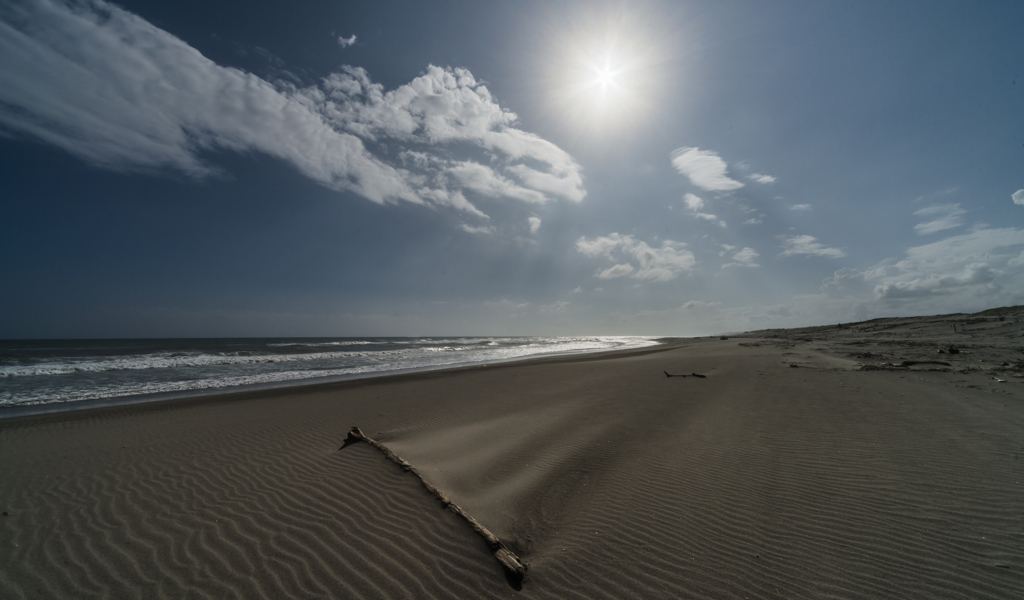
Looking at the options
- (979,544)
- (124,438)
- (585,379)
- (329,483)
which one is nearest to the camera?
(979,544)

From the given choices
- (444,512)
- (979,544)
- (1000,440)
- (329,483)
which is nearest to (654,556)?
(444,512)

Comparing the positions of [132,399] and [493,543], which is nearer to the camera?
[493,543]

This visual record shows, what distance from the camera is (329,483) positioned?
18.0 ft

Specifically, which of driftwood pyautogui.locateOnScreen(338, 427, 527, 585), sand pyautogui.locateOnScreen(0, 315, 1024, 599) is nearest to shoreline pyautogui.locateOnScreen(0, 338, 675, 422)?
sand pyautogui.locateOnScreen(0, 315, 1024, 599)

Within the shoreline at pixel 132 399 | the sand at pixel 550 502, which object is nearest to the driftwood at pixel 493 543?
the sand at pixel 550 502

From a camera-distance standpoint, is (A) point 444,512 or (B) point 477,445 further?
(B) point 477,445

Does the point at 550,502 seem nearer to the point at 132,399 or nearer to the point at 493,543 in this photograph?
the point at 493,543

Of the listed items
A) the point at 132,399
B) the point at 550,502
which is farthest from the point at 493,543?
the point at 132,399

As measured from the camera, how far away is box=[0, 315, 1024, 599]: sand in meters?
3.33

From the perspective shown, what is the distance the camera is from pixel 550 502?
4676 millimetres

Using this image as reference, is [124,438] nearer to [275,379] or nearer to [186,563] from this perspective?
[186,563]

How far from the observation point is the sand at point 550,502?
333cm

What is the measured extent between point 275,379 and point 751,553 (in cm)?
1996

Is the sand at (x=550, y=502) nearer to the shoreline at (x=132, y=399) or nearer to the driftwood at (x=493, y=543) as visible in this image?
the driftwood at (x=493, y=543)
